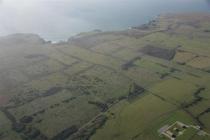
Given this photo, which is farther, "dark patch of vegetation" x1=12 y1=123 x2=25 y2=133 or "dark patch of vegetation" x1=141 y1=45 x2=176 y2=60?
"dark patch of vegetation" x1=141 y1=45 x2=176 y2=60

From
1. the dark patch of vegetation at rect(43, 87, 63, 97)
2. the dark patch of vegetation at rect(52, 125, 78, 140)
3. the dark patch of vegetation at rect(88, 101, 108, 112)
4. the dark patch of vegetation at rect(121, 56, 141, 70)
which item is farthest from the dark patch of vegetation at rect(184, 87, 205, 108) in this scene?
the dark patch of vegetation at rect(43, 87, 63, 97)

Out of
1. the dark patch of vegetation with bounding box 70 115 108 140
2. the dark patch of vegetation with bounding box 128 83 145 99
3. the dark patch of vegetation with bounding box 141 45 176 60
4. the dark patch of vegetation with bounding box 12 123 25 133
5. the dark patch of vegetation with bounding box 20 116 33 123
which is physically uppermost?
the dark patch of vegetation with bounding box 141 45 176 60

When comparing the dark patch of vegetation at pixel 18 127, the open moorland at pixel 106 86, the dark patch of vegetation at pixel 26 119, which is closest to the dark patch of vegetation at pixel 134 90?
the open moorland at pixel 106 86

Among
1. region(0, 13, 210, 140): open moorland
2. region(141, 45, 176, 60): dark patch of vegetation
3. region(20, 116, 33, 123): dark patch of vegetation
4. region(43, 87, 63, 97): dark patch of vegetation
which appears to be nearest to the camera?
region(0, 13, 210, 140): open moorland

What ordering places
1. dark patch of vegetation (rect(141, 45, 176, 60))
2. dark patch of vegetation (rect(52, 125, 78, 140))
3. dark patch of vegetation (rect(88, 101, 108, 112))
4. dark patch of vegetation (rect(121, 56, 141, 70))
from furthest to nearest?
dark patch of vegetation (rect(141, 45, 176, 60)) → dark patch of vegetation (rect(121, 56, 141, 70)) → dark patch of vegetation (rect(88, 101, 108, 112)) → dark patch of vegetation (rect(52, 125, 78, 140))

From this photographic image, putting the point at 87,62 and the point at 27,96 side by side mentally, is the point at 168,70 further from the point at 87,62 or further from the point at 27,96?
the point at 27,96

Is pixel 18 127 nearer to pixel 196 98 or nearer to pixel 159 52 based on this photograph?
pixel 196 98

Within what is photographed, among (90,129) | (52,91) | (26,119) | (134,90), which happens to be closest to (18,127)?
(26,119)

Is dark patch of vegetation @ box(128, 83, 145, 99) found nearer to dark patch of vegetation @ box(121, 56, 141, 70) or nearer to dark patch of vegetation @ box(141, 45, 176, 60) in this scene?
dark patch of vegetation @ box(121, 56, 141, 70)
